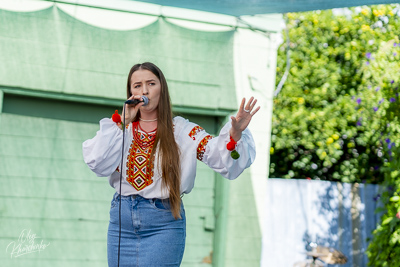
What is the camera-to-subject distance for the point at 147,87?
233 centimetres

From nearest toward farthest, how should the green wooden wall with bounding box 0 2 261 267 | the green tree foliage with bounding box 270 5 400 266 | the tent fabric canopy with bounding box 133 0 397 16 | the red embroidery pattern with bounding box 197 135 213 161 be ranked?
1. the red embroidery pattern with bounding box 197 135 213 161
2. the tent fabric canopy with bounding box 133 0 397 16
3. the green wooden wall with bounding box 0 2 261 267
4. the green tree foliage with bounding box 270 5 400 266

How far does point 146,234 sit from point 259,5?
7.51ft

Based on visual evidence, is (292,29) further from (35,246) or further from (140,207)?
(140,207)

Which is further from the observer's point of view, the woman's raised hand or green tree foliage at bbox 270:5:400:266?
green tree foliage at bbox 270:5:400:266

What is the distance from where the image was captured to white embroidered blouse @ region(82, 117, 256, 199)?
2.20 metres

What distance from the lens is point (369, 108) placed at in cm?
711

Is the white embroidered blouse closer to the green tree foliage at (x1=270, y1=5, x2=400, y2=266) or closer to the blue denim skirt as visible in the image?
the blue denim skirt

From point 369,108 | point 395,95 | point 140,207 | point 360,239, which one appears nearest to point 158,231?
point 140,207

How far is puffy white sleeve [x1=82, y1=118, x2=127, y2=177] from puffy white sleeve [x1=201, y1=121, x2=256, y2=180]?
1.13 feet

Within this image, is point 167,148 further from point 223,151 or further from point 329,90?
point 329,90

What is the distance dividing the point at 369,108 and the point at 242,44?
277cm

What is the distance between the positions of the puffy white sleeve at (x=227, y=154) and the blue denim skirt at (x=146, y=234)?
9.5 inches

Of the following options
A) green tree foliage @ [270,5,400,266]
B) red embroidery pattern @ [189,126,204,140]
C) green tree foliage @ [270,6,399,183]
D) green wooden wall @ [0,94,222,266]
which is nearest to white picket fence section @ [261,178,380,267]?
green tree foliage @ [270,5,400,266]

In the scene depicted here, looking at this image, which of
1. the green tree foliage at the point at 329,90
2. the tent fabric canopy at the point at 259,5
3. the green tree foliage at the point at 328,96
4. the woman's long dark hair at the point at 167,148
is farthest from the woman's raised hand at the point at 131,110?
the green tree foliage at the point at 329,90
